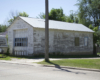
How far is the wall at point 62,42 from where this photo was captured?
23.7m

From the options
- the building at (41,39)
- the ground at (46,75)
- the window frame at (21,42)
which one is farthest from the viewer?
the window frame at (21,42)

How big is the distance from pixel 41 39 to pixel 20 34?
3676 millimetres

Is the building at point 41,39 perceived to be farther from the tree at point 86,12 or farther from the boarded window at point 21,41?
the tree at point 86,12

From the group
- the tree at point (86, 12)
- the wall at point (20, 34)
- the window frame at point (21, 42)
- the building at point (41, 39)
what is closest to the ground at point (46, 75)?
the building at point (41, 39)

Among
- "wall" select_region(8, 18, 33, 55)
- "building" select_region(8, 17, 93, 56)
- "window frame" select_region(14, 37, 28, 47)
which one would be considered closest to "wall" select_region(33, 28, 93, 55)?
"building" select_region(8, 17, 93, 56)

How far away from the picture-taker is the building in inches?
931

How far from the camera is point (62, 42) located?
26.6 m

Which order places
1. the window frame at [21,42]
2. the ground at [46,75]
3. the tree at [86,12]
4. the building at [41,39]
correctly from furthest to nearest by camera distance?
the tree at [86,12] → the window frame at [21,42] → the building at [41,39] → the ground at [46,75]

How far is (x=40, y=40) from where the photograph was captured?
78.3 feet

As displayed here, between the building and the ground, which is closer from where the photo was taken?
the ground

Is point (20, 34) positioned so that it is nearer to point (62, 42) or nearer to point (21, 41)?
point (21, 41)

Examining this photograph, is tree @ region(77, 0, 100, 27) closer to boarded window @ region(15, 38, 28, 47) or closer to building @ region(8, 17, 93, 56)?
building @ region(8, 17, 93, 56)

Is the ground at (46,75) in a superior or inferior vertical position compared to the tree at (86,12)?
inferior

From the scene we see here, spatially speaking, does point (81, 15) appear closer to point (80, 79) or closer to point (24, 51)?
point (24, 51)
